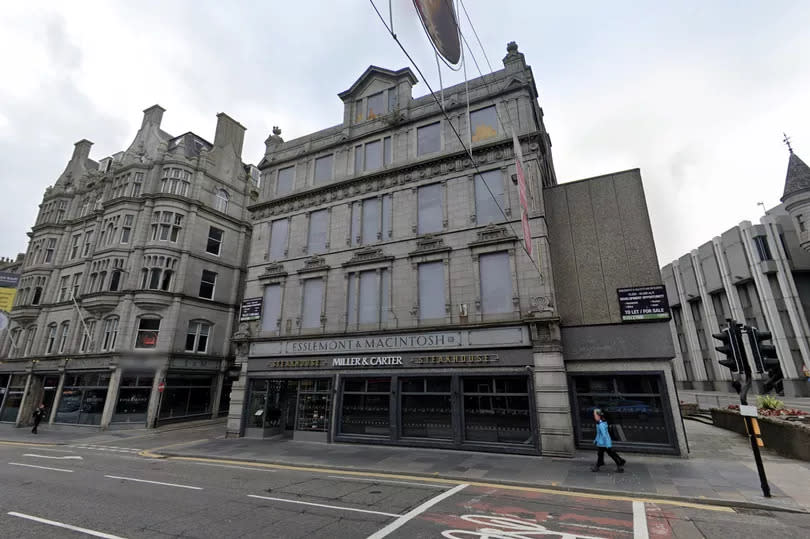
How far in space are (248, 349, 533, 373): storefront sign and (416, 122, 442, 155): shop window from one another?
1100 cm

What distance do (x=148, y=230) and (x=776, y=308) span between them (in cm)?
6370

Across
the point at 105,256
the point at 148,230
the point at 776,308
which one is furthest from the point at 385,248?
the point at 776,308

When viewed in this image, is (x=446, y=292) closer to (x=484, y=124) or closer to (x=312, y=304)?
(x=312, y=304)

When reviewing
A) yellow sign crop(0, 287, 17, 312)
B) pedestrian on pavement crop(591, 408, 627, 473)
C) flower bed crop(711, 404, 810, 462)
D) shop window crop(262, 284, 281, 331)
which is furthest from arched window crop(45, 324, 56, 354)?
flower bed crop(711, 404, 810, 462)

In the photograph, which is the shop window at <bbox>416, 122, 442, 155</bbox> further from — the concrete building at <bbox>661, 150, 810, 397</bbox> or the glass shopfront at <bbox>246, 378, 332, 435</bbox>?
the concrete building at <bbox>661, 150, 810, 397</bbox>

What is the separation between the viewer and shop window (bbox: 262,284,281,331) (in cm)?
2144

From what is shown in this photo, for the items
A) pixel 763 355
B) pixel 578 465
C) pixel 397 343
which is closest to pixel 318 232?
pixel 397 343

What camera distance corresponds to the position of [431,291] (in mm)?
17984

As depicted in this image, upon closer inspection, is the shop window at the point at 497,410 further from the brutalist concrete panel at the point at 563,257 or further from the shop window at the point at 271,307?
the shop window at the point at 271,307

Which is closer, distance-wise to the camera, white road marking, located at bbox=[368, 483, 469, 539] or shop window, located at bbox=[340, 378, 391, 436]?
white road marking, located at bbox=[368, 483, 469, 539]

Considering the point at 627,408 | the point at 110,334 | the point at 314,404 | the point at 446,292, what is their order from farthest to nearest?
the point at 110,334
the point at 314,404
the point at 446,292
the point at 627,408

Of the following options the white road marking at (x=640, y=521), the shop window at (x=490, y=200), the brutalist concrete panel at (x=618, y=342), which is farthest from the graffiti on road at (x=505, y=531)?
the shop window at (x=490, y=200)

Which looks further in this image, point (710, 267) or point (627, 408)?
point (710, 267)

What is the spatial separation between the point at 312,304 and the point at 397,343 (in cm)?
591
